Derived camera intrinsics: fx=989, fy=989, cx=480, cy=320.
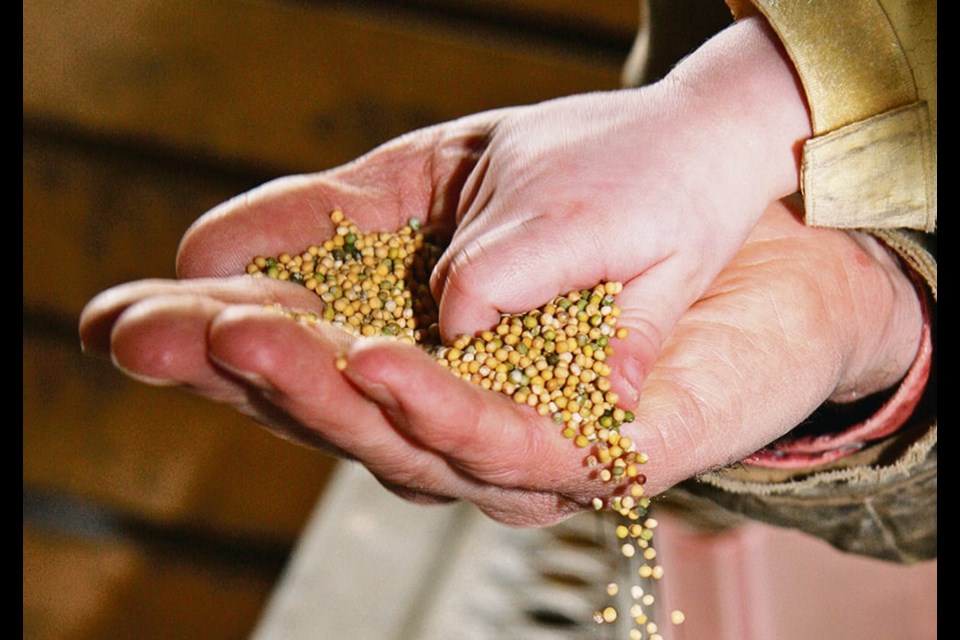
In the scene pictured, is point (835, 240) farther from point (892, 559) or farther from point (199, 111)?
point (199, 111)

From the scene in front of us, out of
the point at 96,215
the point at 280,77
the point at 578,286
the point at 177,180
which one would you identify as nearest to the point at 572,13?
the point at 280,77

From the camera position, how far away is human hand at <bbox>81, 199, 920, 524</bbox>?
531mm

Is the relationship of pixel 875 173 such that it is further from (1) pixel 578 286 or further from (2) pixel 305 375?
(2) pixel 305 375

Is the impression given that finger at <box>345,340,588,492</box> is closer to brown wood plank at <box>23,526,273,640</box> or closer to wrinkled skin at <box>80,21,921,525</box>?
wrinkled skin at <box>80,21,921,525</box>

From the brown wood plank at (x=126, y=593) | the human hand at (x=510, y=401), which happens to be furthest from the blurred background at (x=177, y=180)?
the human hand at (x=510, y=401)

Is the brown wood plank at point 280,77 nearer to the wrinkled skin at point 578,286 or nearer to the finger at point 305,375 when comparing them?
the wrinkled skin at point 578,286

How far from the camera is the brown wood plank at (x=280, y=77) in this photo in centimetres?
164

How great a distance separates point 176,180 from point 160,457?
1.57 feet

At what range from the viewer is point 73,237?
171 cm

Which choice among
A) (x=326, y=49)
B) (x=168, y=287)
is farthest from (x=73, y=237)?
(x=168, y=287)

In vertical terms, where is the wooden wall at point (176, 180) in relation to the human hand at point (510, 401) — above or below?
below

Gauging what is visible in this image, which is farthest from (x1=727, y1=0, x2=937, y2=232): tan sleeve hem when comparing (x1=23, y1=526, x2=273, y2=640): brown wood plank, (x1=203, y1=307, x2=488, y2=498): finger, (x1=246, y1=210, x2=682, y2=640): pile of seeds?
(x1=23, y1=526, x2=273, y2=640): brown wood plank

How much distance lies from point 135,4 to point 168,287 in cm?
131

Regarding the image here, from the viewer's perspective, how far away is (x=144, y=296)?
0.56 m
